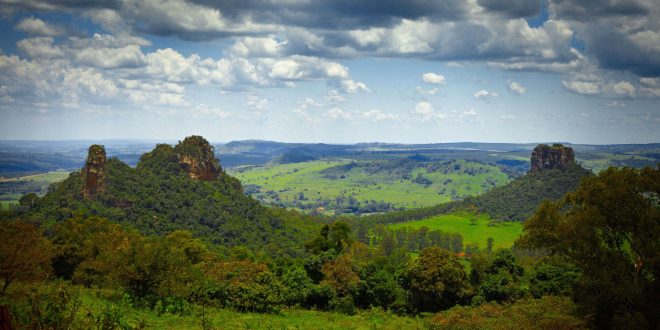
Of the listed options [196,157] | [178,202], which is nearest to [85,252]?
[178,202]

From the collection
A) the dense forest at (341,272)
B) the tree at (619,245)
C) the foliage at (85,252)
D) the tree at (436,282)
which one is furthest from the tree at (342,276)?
the tree at (619,245)

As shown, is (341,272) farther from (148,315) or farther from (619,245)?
(619,245)

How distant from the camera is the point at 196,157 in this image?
158625 millimetres

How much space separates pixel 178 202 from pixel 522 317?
117649 millimetres

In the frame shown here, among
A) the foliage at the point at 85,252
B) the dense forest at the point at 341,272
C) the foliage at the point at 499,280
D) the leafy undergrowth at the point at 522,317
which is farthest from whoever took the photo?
the foliage at the point at 499,280

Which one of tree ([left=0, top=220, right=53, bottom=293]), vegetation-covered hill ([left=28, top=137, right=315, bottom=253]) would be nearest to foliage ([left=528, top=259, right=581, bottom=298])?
tree ([left=0, top=220, right=53, bottom=293])

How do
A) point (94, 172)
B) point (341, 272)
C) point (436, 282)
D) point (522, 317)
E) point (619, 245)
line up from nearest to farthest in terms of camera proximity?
point (619, 245) → point (522, 317) → point (436, 282) → point (341, 272) → point (94, 172)

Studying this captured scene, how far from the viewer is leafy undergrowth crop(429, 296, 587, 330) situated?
123 ft

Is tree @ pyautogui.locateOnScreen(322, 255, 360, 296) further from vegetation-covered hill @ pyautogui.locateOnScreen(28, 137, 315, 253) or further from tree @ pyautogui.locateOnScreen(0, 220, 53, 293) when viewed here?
vegetation-covered hill @ pyautogui.locateOnScreen(28, 137, 315, 253)

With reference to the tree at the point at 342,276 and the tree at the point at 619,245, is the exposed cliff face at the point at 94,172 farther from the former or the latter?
the tree at the point at 619,245

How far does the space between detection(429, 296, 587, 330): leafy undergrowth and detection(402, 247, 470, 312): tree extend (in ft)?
29.1

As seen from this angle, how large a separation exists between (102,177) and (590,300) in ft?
426

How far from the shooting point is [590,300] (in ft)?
99.5

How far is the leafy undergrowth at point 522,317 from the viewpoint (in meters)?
37.5
